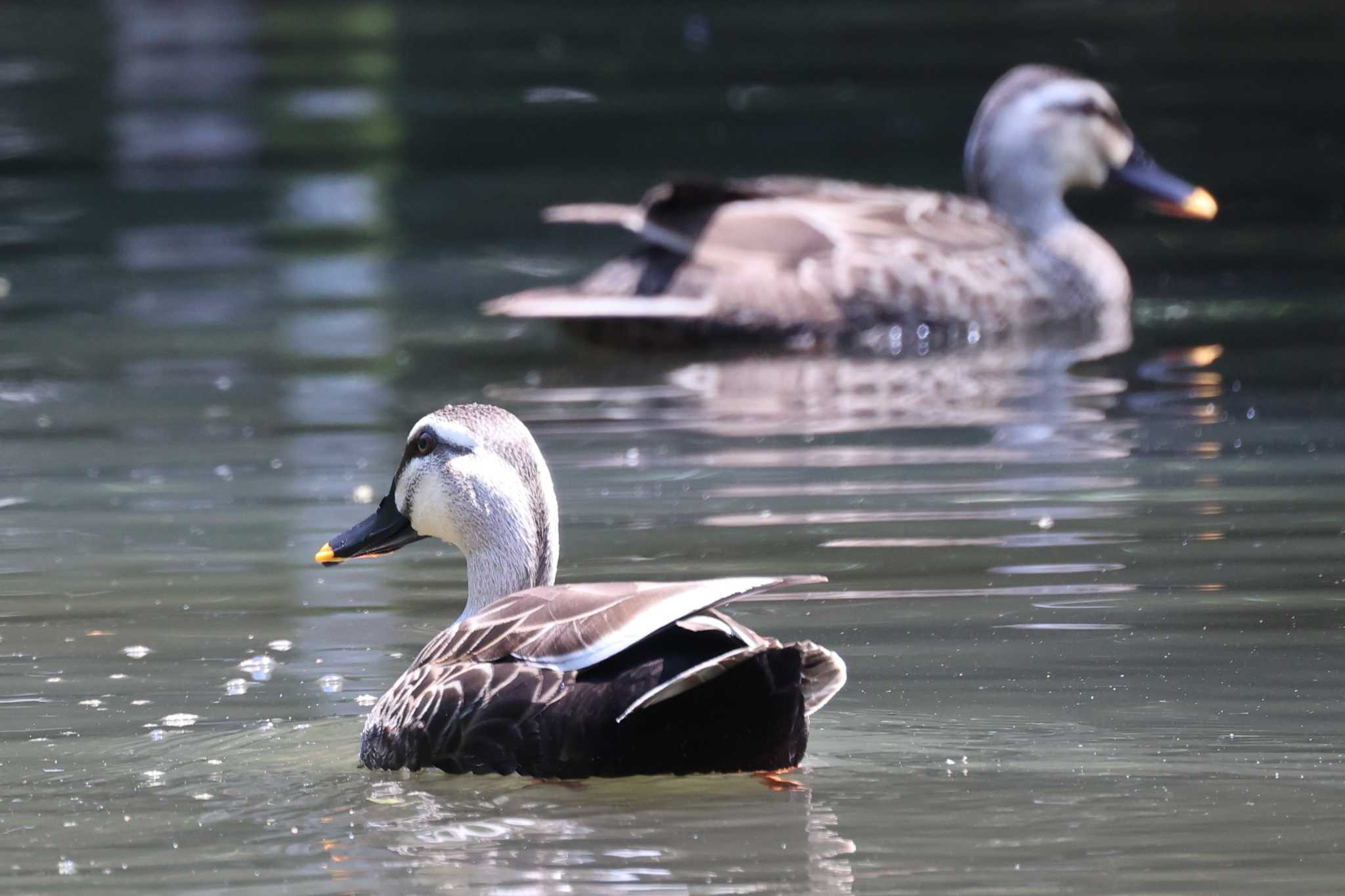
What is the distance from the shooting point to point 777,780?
252 inches

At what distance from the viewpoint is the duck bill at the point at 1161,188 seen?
14.7m

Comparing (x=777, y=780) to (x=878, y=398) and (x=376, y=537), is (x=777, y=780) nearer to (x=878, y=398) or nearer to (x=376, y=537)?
(x=376, y=537)

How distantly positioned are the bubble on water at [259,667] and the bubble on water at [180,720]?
389 mm

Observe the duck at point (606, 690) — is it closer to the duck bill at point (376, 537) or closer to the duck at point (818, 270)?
the duck bill at point (376, 537)

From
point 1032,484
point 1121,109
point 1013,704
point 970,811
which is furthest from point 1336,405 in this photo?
point 1121,109

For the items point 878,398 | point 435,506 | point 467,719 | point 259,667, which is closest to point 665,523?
point 259,667

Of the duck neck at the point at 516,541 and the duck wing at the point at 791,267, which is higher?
the duck neck at the point at 516,541

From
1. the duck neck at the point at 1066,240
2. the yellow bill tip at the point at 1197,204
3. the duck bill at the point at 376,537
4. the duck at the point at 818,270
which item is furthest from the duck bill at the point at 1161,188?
the duck bill at the point at 376,537

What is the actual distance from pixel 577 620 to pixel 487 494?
0.91 meters

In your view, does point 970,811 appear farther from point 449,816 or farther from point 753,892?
point 449,816

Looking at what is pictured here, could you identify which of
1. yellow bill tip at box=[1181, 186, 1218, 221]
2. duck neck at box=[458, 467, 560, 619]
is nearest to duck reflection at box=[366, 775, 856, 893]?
duck neck at box=[458, 467, 560, 619]

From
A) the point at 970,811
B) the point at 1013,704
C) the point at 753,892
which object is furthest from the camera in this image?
the point at 1013,704

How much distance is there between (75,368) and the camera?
42.1 ft

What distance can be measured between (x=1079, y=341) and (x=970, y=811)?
7.61 metres
